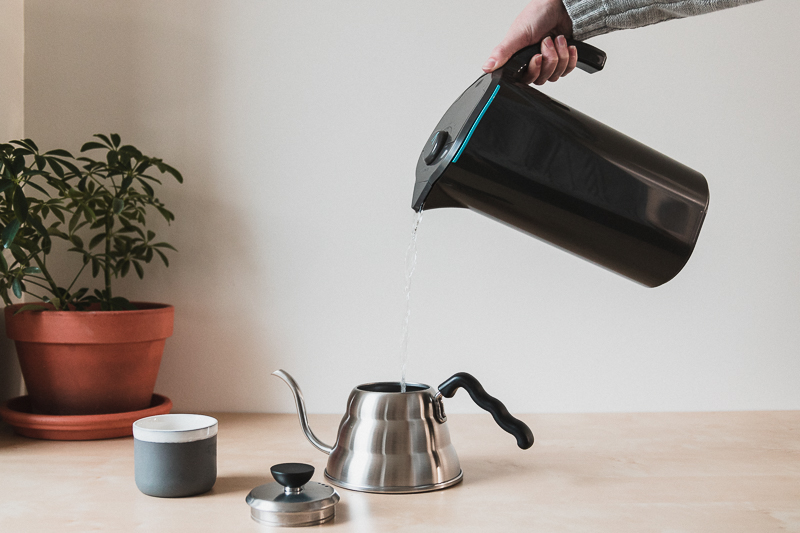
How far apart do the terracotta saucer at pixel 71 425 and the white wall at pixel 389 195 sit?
0.76 feet

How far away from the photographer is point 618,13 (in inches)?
33.7

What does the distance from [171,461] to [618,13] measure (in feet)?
2.55

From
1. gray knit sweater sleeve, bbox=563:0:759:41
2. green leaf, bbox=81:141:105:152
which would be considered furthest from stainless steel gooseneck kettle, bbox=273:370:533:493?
green leaf, bbox=81:141:105:152

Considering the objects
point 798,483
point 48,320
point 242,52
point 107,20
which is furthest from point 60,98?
point 798,483

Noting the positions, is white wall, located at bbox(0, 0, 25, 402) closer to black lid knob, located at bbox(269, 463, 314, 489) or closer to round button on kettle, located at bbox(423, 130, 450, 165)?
black lid knob, located at bbox(269, 463, 314, 489)

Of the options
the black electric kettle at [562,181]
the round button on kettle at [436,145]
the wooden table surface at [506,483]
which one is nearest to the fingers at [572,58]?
the black electric kettle at [562,181]

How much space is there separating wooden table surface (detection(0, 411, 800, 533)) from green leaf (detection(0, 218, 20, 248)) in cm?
30

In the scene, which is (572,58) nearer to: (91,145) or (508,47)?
(508,47)

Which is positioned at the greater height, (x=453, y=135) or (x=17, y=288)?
(x=453, y=135)

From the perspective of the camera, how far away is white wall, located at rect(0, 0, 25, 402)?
3.85 ft

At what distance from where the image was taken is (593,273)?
1257 mm

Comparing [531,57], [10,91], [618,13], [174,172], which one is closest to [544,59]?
[531,57]

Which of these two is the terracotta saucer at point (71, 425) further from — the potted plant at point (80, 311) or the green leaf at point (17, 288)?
the green leaf at point (17, 288)

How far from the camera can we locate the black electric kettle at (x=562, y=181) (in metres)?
0.74
